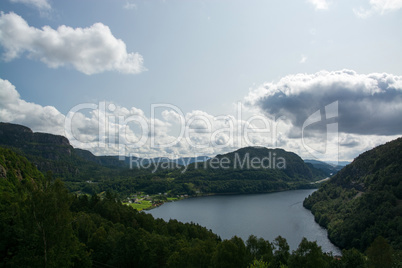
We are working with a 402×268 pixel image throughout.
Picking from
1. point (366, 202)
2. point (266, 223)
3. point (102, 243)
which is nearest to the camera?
point (102, 243)

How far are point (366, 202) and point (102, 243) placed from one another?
3356 inches

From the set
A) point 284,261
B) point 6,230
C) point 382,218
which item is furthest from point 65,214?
point 382,218

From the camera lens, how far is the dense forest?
16.3 meters

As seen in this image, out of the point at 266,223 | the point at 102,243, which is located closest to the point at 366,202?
the point at 266,223

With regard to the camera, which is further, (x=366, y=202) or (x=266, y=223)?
(x=266, y=223)

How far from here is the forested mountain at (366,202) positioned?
67.1 meters

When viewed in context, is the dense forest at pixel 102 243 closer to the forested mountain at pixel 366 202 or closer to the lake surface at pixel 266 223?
the lake surface at pixel 266 223

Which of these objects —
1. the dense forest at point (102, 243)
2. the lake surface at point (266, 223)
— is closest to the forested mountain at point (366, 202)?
the lake surface at point (266, 223)

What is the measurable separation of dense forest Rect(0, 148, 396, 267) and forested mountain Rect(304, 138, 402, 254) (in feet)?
119

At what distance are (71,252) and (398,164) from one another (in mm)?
112132

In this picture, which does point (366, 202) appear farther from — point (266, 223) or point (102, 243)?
point (102, 243)

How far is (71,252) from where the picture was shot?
18547mm

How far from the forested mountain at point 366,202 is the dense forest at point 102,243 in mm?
36402

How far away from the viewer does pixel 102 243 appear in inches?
1320
